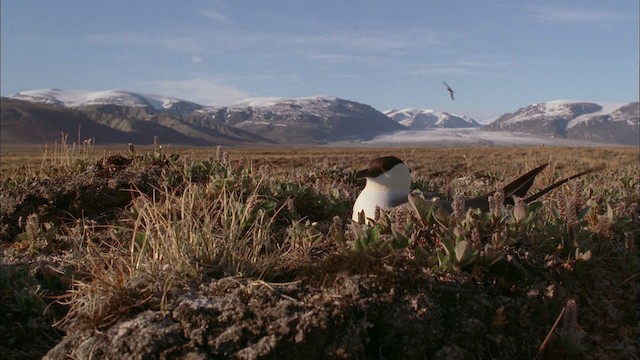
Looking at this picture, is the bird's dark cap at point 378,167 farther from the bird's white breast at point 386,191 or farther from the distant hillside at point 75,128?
the distant hillside at point 75,128

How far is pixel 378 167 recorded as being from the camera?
4.59 metres

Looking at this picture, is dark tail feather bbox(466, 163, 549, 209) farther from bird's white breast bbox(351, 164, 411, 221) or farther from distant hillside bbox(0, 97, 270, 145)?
distant hillside bbox(0, 97, 270, 145)

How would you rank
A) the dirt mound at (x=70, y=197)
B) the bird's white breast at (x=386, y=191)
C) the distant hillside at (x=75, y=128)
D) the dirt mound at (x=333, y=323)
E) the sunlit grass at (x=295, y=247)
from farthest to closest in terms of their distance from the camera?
the distant hillside at (x=75, y=128) → the dirt mound at (x=70, y=197) → the bird's white breast at (x=386, y=191) → the sunlit grass at (x=295, y=247) → the dirt mound at (x=333, y=323)

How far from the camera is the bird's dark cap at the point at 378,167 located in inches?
181

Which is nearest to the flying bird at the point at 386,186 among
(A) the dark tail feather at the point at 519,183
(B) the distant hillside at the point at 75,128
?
(A) the dark tail feather at the point at 519,183

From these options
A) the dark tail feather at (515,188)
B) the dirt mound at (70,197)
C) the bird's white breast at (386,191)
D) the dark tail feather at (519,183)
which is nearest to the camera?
the bird's white breast at (386,191)

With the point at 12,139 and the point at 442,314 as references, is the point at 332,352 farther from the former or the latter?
the point at 12,139

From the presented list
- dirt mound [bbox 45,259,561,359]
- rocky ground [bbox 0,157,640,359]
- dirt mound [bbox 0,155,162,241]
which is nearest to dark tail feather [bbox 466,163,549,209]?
rocky ground [bbox 0,157,640,359]

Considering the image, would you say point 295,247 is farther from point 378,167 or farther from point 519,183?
point 519,183

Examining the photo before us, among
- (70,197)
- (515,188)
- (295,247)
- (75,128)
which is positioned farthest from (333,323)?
(75,128)

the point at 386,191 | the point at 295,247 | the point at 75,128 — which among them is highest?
the point at 386,191

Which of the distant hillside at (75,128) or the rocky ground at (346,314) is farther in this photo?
the distant hillside at (75,128)

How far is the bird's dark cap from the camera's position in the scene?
4.59 metres

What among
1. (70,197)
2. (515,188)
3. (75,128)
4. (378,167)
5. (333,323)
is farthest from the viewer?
(75,128)
